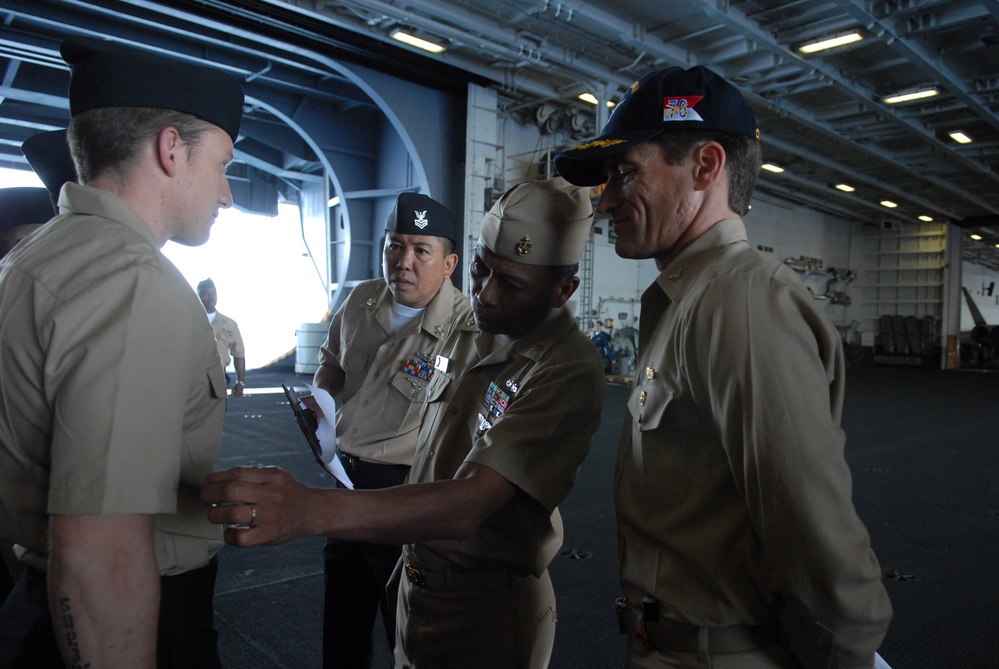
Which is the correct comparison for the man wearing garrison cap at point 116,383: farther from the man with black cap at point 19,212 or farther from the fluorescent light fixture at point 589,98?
the fluorescent light fixture at point 589,98

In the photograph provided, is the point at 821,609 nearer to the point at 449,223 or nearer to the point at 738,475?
the point at 738,475

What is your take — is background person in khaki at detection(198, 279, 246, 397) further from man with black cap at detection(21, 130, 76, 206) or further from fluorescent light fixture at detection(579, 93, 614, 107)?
fluorescent light fixture at detection(579, 93, 614, 107)

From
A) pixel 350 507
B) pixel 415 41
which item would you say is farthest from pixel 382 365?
pixel 415 41

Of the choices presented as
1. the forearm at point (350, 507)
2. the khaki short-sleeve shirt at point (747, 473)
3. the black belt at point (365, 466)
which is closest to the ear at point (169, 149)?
the forearm at point (350, 507)

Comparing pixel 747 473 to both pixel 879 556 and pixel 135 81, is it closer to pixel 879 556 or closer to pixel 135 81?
pixel 135 81

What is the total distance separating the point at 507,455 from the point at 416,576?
0.48 m

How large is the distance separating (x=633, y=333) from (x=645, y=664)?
15.5 metres

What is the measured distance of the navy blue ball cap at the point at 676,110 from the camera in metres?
1.32

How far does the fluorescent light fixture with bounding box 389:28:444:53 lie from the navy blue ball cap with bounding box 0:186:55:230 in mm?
9613

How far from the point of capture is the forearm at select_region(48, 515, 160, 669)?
0.99 metres

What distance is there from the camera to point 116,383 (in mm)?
1019

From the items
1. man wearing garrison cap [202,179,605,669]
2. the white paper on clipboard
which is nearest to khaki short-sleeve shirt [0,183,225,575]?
man wearing garrison cap [202,179,605,669]

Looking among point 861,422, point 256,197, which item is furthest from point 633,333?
point 256,197

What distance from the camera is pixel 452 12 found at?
10.7m
